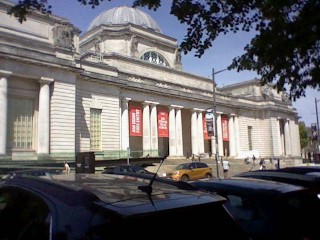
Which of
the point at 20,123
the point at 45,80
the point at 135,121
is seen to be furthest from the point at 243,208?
the point at 135,121

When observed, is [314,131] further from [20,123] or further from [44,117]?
[20,123]

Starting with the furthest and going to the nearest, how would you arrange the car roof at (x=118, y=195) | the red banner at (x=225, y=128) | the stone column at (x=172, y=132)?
the red banner at (x=225, y=128) < the stone column at (x=172, y=132) < the car roof at (x=118, y=195)

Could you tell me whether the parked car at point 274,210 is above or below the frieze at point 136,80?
below

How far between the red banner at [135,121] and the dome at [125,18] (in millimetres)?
19827

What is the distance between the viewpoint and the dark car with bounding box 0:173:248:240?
7.27 feet

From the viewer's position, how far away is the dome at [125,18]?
57844mm

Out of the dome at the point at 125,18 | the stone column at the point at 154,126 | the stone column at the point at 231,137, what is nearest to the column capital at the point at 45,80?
the stone column at the point at 154,126

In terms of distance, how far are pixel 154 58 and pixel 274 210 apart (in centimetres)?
5258

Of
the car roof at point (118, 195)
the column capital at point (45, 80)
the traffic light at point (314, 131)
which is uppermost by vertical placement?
the column capital at point (45, 80)

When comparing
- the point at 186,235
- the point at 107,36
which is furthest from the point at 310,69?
the point at 107,36

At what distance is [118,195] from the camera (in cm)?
261

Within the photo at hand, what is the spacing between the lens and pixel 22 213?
276 cm

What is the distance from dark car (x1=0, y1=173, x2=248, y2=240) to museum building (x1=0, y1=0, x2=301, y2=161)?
10.8 metres

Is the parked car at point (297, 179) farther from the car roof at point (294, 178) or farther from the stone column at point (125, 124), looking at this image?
the stone column at point (125, 124)
